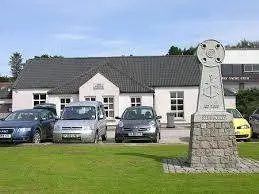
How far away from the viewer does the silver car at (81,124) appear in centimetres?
2167

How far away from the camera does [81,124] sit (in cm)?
2186

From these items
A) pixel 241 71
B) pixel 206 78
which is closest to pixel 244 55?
pixel 241 71

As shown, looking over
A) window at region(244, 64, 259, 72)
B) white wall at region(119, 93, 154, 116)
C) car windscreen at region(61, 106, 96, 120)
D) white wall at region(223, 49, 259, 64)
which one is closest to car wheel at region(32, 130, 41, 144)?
car windscreen at region(61, 106, 96, 120)

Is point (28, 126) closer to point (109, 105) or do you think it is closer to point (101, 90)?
point (101, 90)

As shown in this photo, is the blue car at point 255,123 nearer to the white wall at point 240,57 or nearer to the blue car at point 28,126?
the blue car at point 28,126

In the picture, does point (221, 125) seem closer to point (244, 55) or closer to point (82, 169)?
point (82, 169)

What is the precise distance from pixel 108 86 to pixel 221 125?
96.2ft

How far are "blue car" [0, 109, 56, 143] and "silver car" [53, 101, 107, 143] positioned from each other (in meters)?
1.17

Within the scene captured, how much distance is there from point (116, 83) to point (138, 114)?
66.1ft

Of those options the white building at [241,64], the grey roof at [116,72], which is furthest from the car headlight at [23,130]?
the white building at [241,64]

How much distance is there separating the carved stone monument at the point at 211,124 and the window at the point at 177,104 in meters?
30.8

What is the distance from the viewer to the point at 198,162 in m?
13.5

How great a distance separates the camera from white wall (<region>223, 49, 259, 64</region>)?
75375mm

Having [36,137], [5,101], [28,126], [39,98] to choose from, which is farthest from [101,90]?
[28,126]
